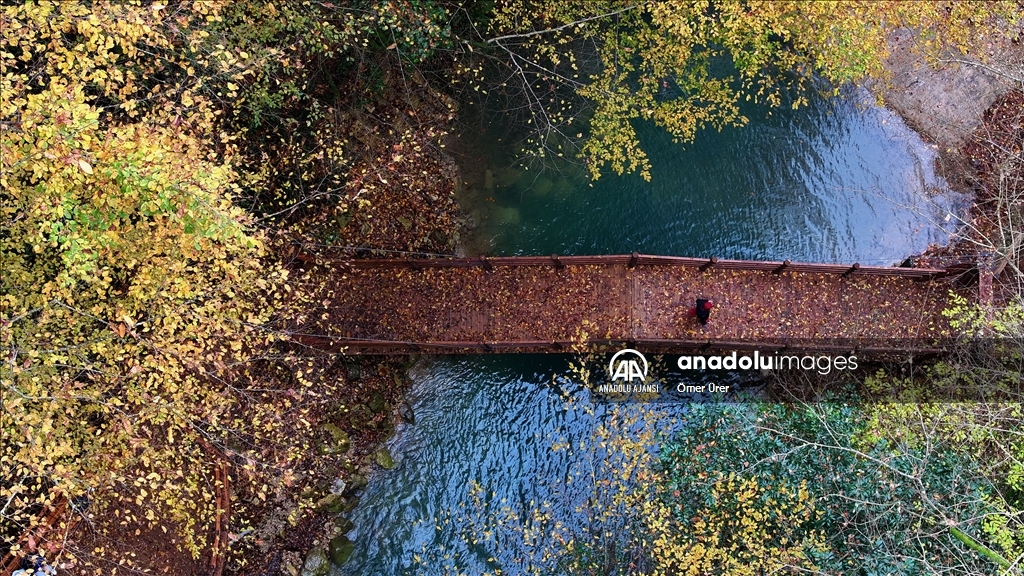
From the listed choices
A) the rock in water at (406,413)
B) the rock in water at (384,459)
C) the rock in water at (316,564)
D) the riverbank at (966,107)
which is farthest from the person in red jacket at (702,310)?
the rock in water at (316,564)

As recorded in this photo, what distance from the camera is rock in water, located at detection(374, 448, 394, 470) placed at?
1612 cm

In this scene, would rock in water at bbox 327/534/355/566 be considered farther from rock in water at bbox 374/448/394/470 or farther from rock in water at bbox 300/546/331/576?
rock in water at bbox 374/448/394/470

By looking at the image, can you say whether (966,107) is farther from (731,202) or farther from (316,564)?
(316,564)

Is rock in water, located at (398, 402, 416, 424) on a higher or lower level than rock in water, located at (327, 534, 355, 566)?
higher

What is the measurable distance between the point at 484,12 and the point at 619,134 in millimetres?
4732

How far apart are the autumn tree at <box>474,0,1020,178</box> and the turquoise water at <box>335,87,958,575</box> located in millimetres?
1000

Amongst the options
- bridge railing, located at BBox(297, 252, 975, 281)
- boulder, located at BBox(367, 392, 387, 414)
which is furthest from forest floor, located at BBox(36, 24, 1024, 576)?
bridge railing, located at BBox(297, 252, 975, 281)

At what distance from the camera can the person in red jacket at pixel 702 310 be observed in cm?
1440

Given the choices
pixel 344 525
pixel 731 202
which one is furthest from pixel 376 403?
pixel 731 202

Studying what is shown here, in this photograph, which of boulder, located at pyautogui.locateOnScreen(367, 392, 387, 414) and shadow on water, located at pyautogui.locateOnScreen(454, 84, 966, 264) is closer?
boulder, located at pyautogui.locateOnScreen(367, 392, 387, 414)

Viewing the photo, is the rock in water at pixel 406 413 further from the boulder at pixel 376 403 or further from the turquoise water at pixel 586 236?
the boulder at pixel 376 403

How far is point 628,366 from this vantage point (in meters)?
16.2

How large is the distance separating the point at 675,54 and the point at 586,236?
5457 millimetres

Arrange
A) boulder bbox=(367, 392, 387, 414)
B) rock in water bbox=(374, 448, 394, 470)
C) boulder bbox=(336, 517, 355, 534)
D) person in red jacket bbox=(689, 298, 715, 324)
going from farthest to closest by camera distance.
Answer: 1. boulder bbox=(367, 392, 387, 414)
2. rock in water bbox=(374, 448, 394, 470)
3. boulder bbox=(336, 517, 355, 534)
4. person in red jacket bbox=(689, 298, 715, 324)
